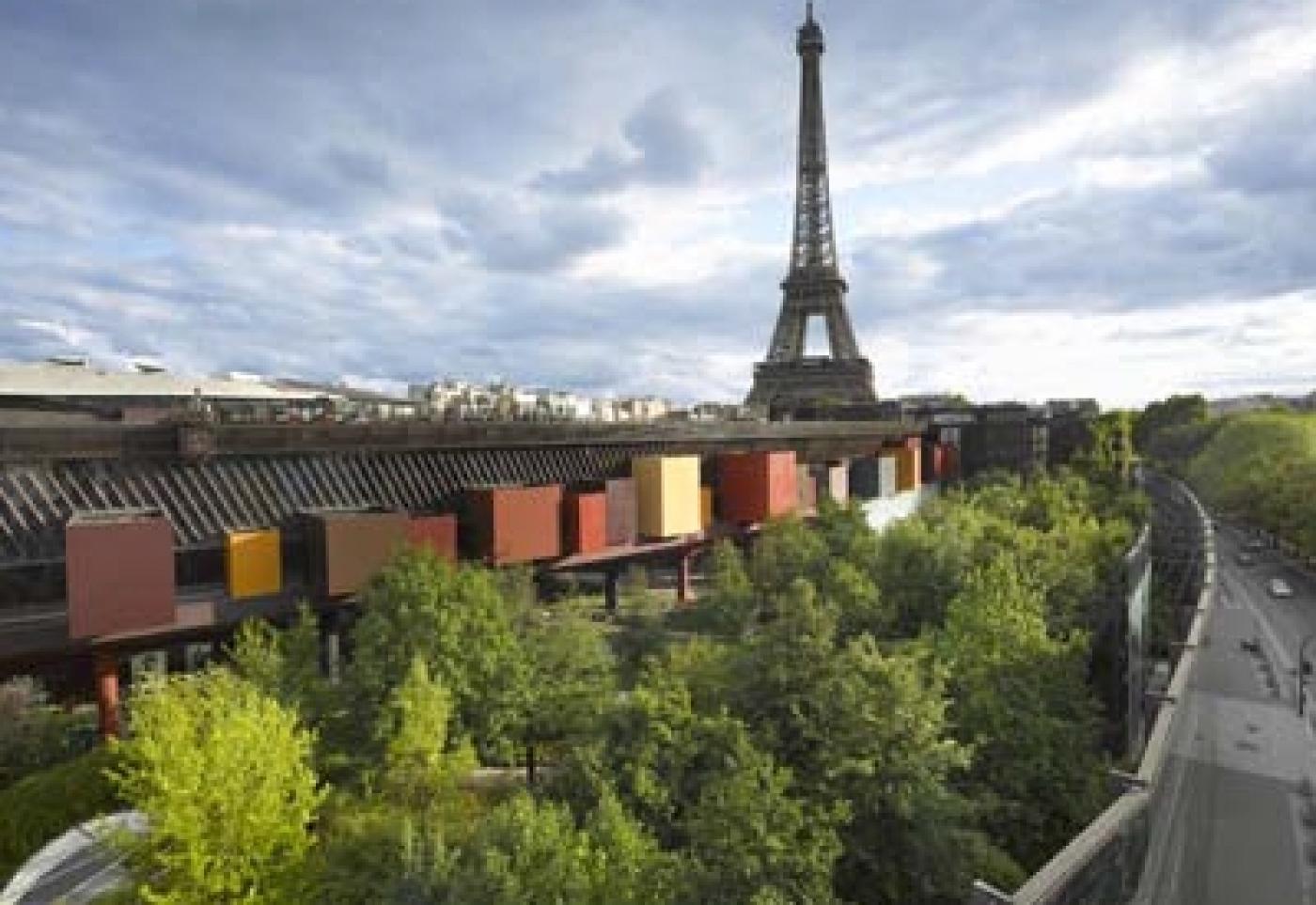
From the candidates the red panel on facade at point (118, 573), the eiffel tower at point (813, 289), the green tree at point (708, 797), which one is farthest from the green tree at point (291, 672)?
the eiffel tower at point (813, 289)

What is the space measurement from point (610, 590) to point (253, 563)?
81.0 feet

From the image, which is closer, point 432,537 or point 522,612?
point 522,612

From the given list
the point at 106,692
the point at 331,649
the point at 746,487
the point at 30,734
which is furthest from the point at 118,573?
the point at 746,487

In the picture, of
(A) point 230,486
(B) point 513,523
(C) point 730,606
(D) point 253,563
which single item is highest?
(A) point 230,486

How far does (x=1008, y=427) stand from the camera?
4163 inches

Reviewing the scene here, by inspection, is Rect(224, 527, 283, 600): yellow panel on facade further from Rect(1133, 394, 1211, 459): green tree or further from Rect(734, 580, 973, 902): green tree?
Rect(1133, 394, 1211, 459): green tree

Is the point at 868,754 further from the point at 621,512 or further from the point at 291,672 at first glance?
the point at 621,512

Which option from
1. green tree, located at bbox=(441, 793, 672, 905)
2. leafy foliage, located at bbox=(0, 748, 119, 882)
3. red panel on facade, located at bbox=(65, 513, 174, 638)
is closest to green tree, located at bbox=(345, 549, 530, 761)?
leafy foliage, located at bbox=(0, 748, 119, 882)

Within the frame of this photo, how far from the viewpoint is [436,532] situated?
146 ft

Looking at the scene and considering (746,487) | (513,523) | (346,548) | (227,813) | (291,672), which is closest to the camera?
(227,813)

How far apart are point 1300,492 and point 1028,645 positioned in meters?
68.1

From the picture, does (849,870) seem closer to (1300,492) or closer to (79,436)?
(79,436)

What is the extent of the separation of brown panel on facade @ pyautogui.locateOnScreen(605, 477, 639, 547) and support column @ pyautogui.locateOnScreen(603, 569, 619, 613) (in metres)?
3.59

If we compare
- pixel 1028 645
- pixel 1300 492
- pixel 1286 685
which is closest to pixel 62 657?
pixel 1028 645
